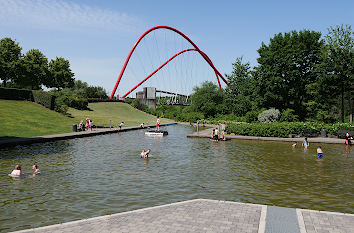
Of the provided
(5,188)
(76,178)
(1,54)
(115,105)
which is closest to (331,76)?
(76,178)

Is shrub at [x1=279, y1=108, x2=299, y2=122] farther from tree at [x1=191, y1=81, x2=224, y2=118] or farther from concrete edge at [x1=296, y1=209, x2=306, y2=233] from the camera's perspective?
concrete edge at [x1=296, y1=209, x2=306, y2=233]

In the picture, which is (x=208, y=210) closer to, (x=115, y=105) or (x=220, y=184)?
(x=220, y=184)

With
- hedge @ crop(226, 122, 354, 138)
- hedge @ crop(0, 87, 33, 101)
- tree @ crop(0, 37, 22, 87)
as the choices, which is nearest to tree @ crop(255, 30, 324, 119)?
hedge @ crop(226, 122, 354, 138)

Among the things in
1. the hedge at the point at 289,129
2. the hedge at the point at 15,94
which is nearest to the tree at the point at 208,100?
the hedge at the point at 289,129

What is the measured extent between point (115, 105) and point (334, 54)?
6578 cm

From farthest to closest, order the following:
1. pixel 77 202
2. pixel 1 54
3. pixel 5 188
Result: 1. pixel 1 54
2. pixel 5 188
3. pixel 77 202

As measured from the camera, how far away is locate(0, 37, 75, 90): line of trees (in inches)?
2977

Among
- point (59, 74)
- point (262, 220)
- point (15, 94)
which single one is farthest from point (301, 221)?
point (59, 74)

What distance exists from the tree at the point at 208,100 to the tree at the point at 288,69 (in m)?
29.0

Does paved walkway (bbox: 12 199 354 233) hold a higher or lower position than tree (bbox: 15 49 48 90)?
lower

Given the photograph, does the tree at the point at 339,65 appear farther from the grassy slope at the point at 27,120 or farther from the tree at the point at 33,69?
the tree at the point at 33,69

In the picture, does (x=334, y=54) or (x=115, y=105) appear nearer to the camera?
(x=334, y=54)

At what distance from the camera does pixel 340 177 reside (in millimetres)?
15305

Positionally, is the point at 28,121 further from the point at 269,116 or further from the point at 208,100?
the point at 208,100
